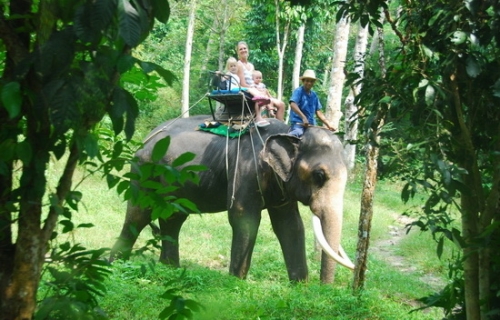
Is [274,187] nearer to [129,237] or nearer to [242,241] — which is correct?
[242,241]

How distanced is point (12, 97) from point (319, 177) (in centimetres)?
645

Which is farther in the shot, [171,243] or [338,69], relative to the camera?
[338,69]

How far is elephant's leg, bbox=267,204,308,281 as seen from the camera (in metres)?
8.60

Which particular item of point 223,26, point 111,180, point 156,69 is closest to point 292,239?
point 111,180

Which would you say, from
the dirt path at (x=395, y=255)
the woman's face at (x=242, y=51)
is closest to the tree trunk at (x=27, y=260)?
the dirt path at (x=395, y=255)

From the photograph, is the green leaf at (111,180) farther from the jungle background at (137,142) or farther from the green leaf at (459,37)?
the green leaf at (459,37)

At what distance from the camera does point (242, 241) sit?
27.7ft

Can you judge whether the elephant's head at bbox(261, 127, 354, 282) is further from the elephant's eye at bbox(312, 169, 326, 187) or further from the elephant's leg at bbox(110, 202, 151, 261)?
the elephant's leg at bbox(110, 202, 151, 261)

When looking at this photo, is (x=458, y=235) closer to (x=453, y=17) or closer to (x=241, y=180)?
(x=453, y=17)

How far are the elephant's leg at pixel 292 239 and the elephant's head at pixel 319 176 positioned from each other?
514 mm

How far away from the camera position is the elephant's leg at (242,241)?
8359 millimetres

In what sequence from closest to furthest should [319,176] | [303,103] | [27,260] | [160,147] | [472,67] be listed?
[27,260], [160,147], [472,67], [319,176], [303,103]

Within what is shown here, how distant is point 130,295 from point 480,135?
3456mm

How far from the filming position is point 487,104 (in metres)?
3.60
